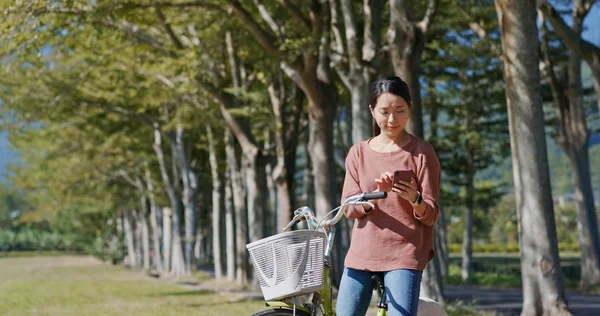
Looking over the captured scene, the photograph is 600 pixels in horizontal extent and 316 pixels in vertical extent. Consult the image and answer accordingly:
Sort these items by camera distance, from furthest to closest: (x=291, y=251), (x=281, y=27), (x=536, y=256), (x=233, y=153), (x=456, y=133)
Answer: (x=456, y=133) < (x=233, y=153) < (x=281, y=27) < (x=536, y=256) < (x=291, y=251)

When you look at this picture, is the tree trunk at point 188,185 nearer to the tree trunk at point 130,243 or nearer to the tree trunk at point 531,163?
the tree trunk at point 531,163

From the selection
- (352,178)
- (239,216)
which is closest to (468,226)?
(239,216)

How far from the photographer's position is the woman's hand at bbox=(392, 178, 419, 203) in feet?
14.5

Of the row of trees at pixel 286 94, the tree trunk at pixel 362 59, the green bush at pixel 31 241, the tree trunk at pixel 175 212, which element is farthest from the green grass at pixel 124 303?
the green bush at pixel 31 241

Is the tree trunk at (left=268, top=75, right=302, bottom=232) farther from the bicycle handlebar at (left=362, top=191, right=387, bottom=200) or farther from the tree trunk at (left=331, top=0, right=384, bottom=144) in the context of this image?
the bicycle handlebar at (left=362, top=191, right=387, bottom=200)

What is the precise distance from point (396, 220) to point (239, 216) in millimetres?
21592

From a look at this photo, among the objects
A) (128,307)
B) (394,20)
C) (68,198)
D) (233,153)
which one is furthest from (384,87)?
(68,198)

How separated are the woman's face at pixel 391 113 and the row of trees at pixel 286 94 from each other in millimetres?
6726

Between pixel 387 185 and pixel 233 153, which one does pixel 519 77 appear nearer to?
pixel 387 185

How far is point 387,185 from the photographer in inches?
173

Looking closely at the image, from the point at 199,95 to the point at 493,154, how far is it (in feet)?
37.2

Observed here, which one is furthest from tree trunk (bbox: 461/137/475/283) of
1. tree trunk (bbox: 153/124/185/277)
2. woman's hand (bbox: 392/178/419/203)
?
woman's hand (bbox: 392/178/419/203)

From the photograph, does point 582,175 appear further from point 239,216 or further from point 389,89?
point 389,89

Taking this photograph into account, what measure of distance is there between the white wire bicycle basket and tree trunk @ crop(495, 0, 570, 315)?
7.14 m
